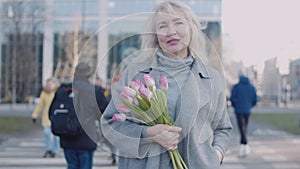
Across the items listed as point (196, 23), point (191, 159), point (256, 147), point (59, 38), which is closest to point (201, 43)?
point (196, 23)

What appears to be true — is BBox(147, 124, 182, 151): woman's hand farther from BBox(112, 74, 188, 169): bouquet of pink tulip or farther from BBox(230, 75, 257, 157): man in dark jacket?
BBox(230, 75, 257, 157): man in dark jacket

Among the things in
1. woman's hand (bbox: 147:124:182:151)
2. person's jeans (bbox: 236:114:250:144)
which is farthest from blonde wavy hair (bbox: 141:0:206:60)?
person's jeans (bbox: 236:114:250:144)

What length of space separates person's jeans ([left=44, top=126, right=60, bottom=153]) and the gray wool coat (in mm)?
8257

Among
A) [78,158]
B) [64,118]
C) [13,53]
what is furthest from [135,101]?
[13,53]

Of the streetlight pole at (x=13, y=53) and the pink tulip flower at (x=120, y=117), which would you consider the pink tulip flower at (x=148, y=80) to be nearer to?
the pink tulip flower at (x=120, y=117)

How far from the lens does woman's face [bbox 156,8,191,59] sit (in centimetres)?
227

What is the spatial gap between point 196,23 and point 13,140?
41.3 feet

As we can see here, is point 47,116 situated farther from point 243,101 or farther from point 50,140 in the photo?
point 243,101

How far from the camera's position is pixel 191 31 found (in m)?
2.30

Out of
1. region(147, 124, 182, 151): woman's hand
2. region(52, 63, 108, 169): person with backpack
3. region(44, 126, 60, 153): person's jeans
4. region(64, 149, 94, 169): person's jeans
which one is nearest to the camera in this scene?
region(147, 124, 182, 151): woman's hand

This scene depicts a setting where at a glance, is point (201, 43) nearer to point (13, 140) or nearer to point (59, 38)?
point (13, 140)

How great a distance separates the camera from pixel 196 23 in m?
2.34

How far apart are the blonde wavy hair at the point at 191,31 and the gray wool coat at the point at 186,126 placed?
0.20 feet

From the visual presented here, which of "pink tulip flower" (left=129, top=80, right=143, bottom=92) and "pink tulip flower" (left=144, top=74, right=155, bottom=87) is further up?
"pink tulip flower" (left=144, top=74, right=155, bottom=87)
